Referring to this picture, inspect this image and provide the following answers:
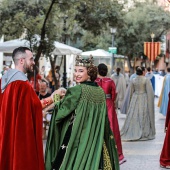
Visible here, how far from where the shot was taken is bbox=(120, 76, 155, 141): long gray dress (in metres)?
14.2

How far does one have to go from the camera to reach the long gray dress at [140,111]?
46.7 feet

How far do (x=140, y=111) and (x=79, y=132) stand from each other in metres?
7.62

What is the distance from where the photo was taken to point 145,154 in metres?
11.5

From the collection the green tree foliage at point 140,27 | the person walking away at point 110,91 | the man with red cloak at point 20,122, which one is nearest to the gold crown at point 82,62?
the man with red cloak at point 20,122

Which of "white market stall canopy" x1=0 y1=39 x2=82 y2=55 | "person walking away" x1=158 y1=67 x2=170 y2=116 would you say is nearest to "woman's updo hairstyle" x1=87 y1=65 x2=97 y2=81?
"white market stall canopy" x1=0 y1=39 x2=82 y2=55

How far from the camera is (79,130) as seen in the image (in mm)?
6961

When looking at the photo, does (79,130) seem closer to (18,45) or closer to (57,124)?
(57,124)

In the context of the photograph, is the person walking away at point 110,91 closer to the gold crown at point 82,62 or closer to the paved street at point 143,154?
the paved street at point 143,154

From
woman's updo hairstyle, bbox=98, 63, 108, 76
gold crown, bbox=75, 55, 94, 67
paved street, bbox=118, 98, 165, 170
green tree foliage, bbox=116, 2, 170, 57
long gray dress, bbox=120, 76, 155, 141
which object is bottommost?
paved street, bbox=118, 98, 165, 170

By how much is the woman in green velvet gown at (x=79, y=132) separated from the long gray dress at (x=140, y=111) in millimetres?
7160

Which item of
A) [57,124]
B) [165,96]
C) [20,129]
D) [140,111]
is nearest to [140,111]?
[140,111]

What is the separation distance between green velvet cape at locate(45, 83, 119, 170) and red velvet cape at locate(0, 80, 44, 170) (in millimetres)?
590

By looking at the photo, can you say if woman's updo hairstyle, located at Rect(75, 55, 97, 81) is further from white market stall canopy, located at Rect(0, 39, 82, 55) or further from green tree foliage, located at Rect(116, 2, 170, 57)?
green tree foliage, located at Rect(116, 2, 170, 57)

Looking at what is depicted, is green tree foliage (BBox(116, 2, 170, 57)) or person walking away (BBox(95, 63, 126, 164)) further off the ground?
green tree foliage (BBox(116, 2, 170, 57))
